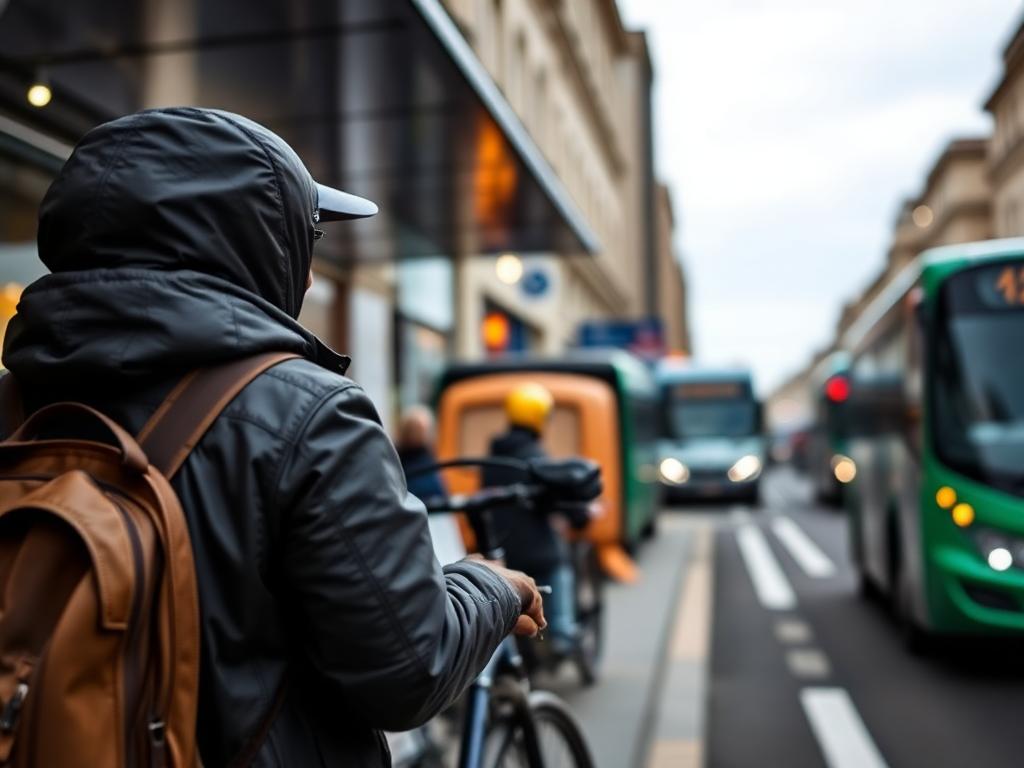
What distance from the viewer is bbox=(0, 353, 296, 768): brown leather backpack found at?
4.71 ft

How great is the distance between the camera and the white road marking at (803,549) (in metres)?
15.1

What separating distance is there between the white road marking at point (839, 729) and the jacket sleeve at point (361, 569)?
15.2ft

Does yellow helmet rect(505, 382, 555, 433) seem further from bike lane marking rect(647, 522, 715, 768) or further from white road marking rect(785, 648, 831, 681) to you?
white road marking rect(785, 648, 831, 681)

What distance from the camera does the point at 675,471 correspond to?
2672cm

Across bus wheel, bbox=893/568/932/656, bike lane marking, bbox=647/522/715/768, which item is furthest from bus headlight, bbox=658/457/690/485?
bus wheel, bbox=893/568/932/656

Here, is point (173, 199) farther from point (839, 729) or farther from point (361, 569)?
point (839, 729)

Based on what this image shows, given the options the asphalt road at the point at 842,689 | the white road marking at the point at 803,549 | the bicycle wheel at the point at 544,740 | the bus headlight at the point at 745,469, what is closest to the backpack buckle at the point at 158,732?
the bicycle wheel at the point at 544,740

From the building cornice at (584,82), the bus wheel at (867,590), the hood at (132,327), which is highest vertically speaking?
the building cornice at (584,82)

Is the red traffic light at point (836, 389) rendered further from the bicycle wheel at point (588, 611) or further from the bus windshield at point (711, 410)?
the bicycle wheel at point (588, 611)

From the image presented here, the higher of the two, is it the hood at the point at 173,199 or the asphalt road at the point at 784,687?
the hood at the point at 173,199

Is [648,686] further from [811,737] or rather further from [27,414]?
[27,414]

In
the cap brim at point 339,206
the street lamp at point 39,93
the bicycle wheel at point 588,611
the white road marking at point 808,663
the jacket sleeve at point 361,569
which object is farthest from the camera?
the white road marking at point 808,663

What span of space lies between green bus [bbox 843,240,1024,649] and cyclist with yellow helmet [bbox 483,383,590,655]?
233 cm

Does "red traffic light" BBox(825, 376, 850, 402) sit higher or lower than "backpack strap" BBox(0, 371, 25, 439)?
lower
